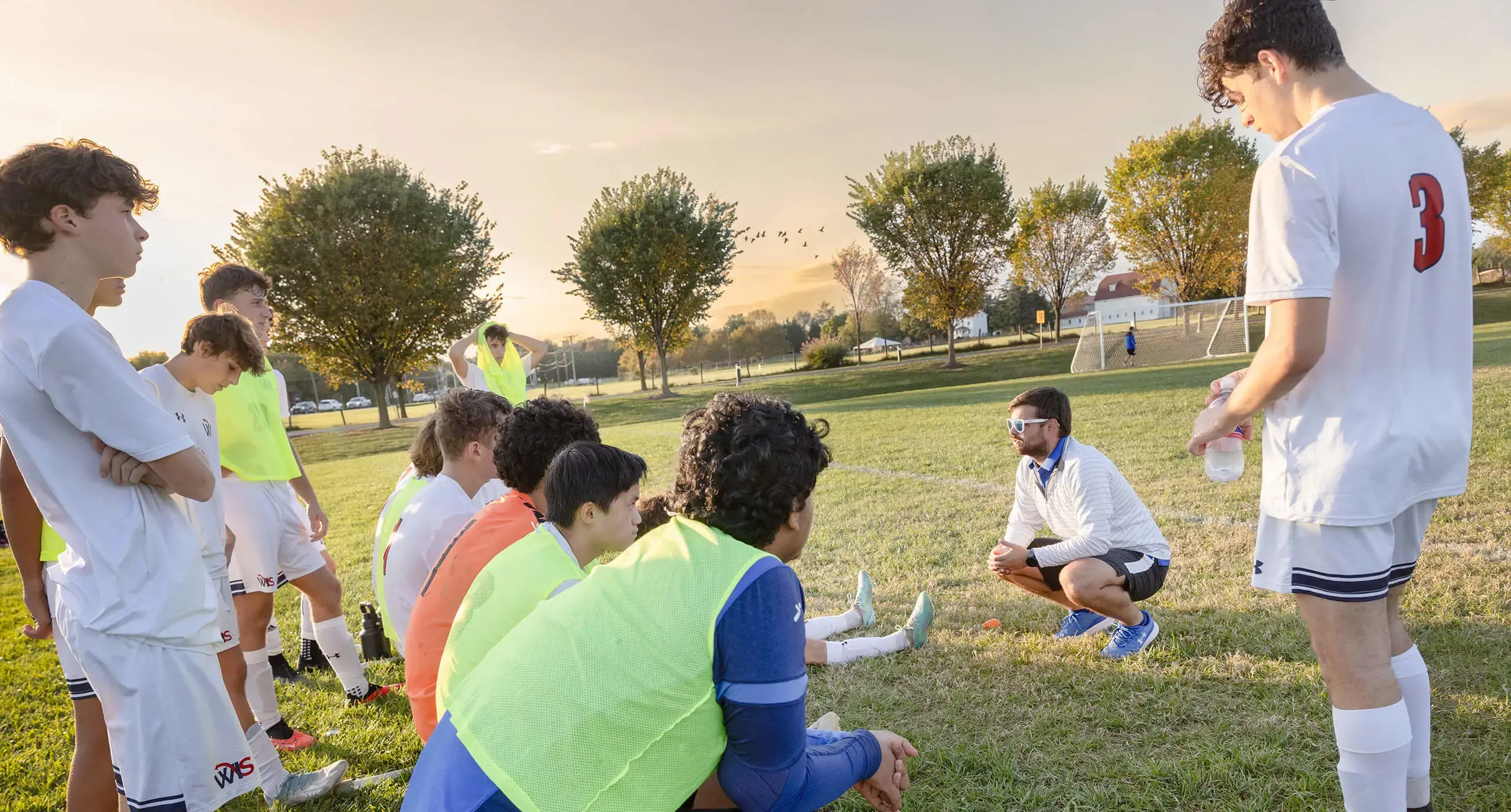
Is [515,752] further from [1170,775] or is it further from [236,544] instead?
[236,544]

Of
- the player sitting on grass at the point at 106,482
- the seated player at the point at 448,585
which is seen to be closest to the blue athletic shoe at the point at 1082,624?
the seated player at the point at 448,585

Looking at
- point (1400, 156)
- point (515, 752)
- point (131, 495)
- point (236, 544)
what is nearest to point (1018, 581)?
point (1400, 156)

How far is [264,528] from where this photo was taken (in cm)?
363

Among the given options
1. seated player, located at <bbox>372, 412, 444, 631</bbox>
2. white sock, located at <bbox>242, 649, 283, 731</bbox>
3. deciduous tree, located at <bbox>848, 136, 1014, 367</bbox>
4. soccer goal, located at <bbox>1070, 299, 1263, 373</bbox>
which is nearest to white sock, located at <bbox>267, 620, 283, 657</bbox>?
white sock, located at <bbox>242, 649, 283, 731</bbox>

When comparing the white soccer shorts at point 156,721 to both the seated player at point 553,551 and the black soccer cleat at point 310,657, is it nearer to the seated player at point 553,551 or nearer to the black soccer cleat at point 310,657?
the seated player at point 553,551

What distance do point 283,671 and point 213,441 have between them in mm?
1868

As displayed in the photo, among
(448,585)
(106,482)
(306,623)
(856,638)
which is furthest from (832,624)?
(106,482)

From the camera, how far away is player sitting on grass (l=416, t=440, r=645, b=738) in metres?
1.86

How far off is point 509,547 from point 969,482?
6.77 m

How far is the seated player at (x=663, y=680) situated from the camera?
1337 millimetres

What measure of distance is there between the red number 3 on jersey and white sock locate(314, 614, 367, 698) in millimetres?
4505

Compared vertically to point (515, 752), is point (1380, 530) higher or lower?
higher

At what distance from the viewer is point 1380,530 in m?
1.75

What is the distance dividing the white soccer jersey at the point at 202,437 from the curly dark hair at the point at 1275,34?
11.6 ft
